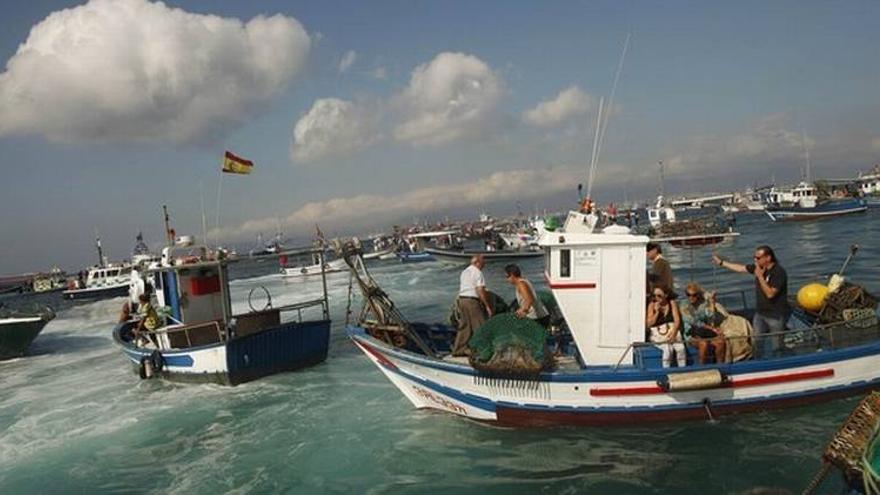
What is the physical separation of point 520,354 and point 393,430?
3333 mm

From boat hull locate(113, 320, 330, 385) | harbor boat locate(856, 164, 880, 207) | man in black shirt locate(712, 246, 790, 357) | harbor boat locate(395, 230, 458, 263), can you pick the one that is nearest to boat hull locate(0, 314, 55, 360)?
boat hull locate(113, 320, 330, 385)

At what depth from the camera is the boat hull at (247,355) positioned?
14.9 meters

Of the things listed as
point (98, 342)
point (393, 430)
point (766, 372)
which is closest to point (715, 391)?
point (766, 372)

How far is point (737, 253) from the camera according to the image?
41406 millimetres

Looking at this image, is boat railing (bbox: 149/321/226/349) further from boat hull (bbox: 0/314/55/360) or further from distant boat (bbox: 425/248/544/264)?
distant boat (bbox: 425/248/544/264)

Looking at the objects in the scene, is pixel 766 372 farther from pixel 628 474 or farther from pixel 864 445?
pixel 864 445

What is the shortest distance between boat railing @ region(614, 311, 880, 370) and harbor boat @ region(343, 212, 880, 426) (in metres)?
0.02

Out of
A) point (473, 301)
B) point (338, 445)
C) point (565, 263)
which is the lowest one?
point (338, 445)

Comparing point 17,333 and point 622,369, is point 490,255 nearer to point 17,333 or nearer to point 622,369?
point 17,333

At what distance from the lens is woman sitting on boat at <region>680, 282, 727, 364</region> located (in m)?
8.81

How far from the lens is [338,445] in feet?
34.7

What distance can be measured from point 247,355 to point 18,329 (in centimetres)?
1428

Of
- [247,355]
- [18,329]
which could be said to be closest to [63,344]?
[18,329]

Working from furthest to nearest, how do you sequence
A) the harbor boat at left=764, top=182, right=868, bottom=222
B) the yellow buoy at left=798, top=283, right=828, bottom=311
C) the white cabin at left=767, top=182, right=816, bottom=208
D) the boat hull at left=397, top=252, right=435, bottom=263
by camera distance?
the boat hull at left=397, top=252, right=435, bottom=263, the white cabin at left=767, top=182, right=816, bottom=208, the harbor boat at left=764, top=182, right=868, bottom=222, the yellow buoy at left=798, top=283, right=828, bottom=311
